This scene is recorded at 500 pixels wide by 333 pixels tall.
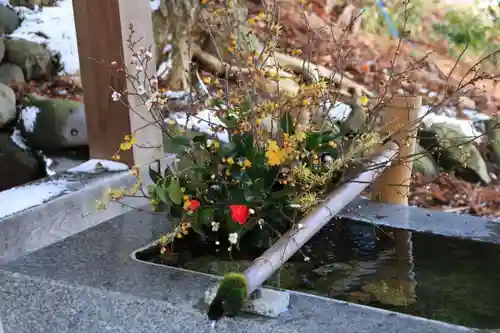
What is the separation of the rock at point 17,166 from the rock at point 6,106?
189mm

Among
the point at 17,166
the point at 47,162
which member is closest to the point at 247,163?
the point at 47,162

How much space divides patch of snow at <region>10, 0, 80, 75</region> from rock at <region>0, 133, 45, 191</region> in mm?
1807

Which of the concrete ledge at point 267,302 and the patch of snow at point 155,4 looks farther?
the patch of snow at point 155,4

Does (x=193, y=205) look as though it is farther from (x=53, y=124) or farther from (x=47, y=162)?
(x=53, y=124)

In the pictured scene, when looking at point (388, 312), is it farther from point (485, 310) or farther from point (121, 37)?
point (121, 37)

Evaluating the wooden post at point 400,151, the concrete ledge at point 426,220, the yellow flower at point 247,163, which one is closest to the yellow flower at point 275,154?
the yellow flower at point 247,163

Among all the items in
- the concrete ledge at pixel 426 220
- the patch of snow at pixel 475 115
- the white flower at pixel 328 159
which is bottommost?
the patch of snow at pixel 475 115

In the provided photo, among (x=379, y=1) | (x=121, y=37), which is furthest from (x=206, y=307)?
(x=379, y=1)

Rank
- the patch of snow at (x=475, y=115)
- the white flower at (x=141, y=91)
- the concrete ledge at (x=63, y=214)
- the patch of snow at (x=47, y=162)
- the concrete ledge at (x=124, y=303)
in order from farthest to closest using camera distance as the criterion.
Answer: the patch of snow at (x=475, y=115), the patch of snow at (x=47, y=162), the concrete ledge at (x=63, y=214), the white flower at (x=141, y=91), the concrete ledge at (x=124, y=303)

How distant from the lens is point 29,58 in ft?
15.7

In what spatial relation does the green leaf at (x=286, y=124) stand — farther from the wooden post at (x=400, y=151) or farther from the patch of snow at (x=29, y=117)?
the patch of snow at (x=29, y=117)

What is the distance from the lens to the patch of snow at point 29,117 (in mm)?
3221

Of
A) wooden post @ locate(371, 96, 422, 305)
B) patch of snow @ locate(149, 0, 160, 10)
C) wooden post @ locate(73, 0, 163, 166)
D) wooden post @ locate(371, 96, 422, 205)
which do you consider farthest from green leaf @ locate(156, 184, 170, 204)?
patch of snow @ locate(149, 0, 160, 10)

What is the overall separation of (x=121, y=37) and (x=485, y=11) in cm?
550
